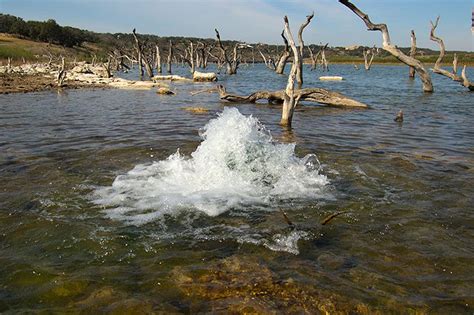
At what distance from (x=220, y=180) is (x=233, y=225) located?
2.10 m

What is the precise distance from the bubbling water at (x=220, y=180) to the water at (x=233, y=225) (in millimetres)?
35

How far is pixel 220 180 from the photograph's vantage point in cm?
789

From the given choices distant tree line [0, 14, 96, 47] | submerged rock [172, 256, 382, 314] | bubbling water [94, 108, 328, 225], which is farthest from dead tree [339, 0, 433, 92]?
distant tree line [0, 14, 96, 47]

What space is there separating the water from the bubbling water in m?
0.03

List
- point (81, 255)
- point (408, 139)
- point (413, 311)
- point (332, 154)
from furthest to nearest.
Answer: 1. point (408, 139)
2. point (332, 154)
3. point (81, 255)
4. point (413, 311)

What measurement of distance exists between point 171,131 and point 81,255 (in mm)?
9888

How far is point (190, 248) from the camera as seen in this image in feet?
16.7

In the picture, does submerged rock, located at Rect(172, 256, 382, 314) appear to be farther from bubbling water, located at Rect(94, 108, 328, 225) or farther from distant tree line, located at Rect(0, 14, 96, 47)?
distant tree line, located at Rect(0, 14, 96, 47)

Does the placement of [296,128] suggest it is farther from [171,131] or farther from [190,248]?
[190,248]

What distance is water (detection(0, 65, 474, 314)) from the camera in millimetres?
4105

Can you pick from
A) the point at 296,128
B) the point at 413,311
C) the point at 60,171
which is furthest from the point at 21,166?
the point at 296,128

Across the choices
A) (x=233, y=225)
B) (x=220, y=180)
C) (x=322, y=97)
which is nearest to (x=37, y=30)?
(x=322, y=97)

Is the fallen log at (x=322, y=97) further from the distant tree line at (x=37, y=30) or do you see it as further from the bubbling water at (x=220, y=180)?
the distant tree line at (x=37, y=30)

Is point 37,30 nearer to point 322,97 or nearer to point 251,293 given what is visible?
point 322,97
